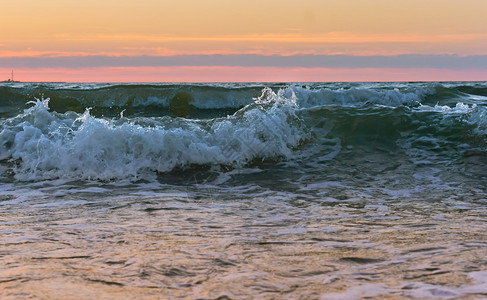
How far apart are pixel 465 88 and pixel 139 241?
18.8m

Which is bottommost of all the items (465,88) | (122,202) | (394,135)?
(122,202)

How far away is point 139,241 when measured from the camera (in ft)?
10.3

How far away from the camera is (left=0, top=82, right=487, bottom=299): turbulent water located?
2.40 meters

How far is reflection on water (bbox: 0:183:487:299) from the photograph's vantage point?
2.29 metres

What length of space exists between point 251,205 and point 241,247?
1.55m

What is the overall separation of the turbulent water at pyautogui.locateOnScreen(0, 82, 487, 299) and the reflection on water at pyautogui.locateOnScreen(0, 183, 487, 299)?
13 mm

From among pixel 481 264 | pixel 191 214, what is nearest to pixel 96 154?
pixel 191 214

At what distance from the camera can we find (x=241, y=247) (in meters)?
3.02

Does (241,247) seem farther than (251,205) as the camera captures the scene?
No

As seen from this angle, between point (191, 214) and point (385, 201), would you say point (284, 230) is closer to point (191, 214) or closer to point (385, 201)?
point (191, 214)

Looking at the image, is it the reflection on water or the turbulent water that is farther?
the turbulent water

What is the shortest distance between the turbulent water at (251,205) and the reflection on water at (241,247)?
13mm

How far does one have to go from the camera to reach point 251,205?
4.57 metres

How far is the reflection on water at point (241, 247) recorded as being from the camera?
2285 mm
